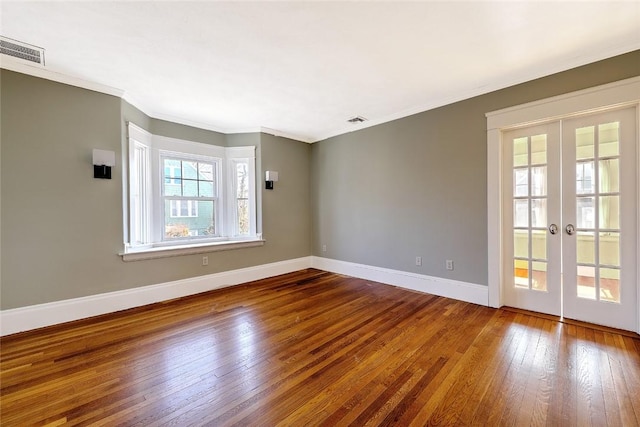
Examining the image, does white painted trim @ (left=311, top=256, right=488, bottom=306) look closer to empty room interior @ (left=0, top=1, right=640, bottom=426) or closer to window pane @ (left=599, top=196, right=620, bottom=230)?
empty room interior @ (left=0, top=1, right=640, bottom=426)

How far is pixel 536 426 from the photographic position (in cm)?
141

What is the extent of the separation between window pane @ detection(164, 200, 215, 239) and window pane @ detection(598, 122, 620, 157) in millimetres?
4896

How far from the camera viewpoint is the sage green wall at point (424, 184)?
9.75ft

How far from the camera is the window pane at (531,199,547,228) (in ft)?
9.22

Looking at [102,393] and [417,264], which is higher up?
[417,264]

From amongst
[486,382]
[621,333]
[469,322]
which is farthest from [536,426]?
→ [621,333]

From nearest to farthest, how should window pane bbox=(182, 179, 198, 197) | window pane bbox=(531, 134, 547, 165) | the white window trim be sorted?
window pane bbox=(531, 134, 547, 165), the white window trim, window pane bbox=(182, 179, 198, 197)

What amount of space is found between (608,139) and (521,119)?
72 cm

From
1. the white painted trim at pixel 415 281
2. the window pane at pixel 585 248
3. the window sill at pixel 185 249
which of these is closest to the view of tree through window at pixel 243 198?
the window sill at pixel 185 249

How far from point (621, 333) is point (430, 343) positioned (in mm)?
1737

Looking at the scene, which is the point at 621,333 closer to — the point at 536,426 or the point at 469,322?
the point at 469,322

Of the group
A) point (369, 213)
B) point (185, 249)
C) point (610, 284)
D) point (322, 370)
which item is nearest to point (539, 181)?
point (610, 284)

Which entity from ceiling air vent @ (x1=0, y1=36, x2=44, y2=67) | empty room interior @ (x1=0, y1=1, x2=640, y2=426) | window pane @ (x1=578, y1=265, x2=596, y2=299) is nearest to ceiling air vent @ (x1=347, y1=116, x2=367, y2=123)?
empty room interior @ (x1=0, y1=1, x2=640, y2=426)

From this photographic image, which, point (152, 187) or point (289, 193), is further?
point (289, 193)
